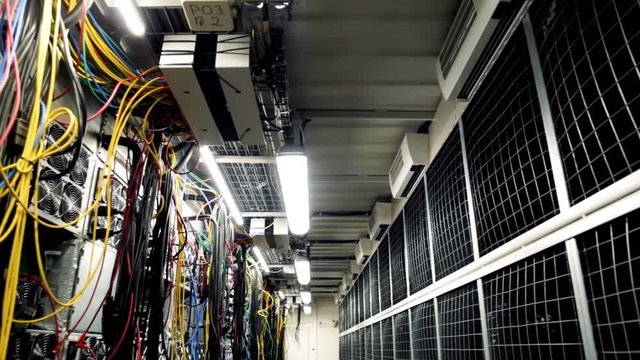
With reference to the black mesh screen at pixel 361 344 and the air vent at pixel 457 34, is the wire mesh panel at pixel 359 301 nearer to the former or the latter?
the black mesh screen at pixel 361 344

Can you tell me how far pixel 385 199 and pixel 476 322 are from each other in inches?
103

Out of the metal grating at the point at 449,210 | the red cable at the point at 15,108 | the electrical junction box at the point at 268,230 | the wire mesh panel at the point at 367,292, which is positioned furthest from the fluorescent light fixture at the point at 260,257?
the red cable at the point at 15,108

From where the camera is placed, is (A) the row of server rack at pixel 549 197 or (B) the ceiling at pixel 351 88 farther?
(B) the ceiling at pixel 351 88

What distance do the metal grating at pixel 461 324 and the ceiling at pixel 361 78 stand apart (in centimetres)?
122

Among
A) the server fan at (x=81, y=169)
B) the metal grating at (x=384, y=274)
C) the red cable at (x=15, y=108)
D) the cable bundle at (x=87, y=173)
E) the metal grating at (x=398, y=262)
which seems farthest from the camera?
the metal grating at (x=384, y=274)

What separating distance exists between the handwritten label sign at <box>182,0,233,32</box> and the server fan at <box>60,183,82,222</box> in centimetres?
77

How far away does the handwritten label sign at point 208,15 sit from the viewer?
1.39 meters

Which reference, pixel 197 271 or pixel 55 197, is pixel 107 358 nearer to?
pixel 55 197

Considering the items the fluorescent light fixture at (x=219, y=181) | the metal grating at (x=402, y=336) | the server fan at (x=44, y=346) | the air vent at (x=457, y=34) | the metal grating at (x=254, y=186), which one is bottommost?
the metal grating at (x=402, y=336)

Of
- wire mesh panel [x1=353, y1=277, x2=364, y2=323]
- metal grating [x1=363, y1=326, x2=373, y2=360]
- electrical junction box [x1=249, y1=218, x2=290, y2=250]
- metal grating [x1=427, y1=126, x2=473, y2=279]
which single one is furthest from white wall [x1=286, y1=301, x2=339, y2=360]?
metal grating [x1=427, y1=126, x2=473, y2=279]

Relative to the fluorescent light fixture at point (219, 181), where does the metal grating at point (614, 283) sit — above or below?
below

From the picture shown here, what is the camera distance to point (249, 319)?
4.68 m

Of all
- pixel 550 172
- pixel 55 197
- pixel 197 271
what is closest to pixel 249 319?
pixel 197 271

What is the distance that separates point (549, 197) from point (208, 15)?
4.50 ft
